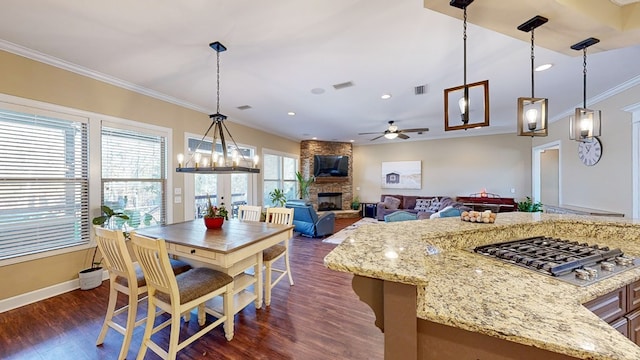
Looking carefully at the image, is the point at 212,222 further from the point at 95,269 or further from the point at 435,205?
the point at 435,205

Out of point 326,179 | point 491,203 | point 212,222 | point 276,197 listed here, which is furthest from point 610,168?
point 276,197

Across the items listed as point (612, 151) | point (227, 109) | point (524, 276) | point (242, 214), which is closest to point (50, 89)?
point (227, 109)

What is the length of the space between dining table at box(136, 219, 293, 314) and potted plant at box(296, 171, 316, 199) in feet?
15.9

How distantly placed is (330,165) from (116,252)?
6.76m

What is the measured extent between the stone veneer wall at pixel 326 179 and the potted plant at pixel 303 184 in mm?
137

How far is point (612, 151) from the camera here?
11.8 feet

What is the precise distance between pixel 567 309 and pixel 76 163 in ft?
15.0

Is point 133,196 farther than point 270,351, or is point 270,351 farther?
point 133,196

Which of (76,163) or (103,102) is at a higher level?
(103,102)

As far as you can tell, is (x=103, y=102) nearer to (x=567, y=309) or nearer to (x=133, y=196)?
(x=133, y=196)

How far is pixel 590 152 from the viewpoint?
4051 mm

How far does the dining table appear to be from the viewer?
6.87 feet

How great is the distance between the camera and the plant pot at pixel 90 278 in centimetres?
295

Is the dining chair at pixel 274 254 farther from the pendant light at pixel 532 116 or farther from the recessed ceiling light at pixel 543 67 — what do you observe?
the recessed ceiling light at pixel 543 67
